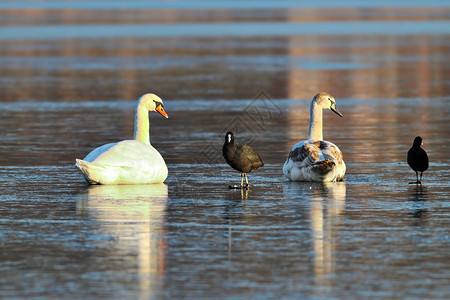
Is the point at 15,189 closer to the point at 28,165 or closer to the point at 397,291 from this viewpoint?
the point at 28,165

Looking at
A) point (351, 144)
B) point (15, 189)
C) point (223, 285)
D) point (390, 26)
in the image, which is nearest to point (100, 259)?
point (223, 285)

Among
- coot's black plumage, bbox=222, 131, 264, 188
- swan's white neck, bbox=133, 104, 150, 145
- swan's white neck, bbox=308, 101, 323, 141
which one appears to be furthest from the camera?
swan's white neck, bbox=308, 101, 323, 141

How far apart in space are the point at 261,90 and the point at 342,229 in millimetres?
20745

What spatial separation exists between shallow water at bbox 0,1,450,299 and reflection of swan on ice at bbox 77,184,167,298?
0.07ft

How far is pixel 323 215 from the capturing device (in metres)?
11.6

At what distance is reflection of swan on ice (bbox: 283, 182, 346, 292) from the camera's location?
925cm

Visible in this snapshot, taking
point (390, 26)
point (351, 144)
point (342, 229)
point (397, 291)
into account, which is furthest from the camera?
point (390, 26)

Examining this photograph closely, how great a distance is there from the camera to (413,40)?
57.9m

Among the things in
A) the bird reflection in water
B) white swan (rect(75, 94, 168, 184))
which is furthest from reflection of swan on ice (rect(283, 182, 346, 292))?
white swan (rect(75, 94, 168, 184))

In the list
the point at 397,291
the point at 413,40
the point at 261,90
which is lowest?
the point at 397,291

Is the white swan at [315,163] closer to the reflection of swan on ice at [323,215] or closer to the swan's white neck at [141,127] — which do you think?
the reflection of swan on ice at [323,215]

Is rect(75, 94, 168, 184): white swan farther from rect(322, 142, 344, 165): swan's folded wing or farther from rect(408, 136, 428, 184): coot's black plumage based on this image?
rect(408, 136, 428, 184): coot's black plumage

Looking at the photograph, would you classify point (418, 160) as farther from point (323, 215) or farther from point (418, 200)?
point (323, 215)

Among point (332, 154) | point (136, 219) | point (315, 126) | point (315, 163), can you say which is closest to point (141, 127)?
point (315, 126)
